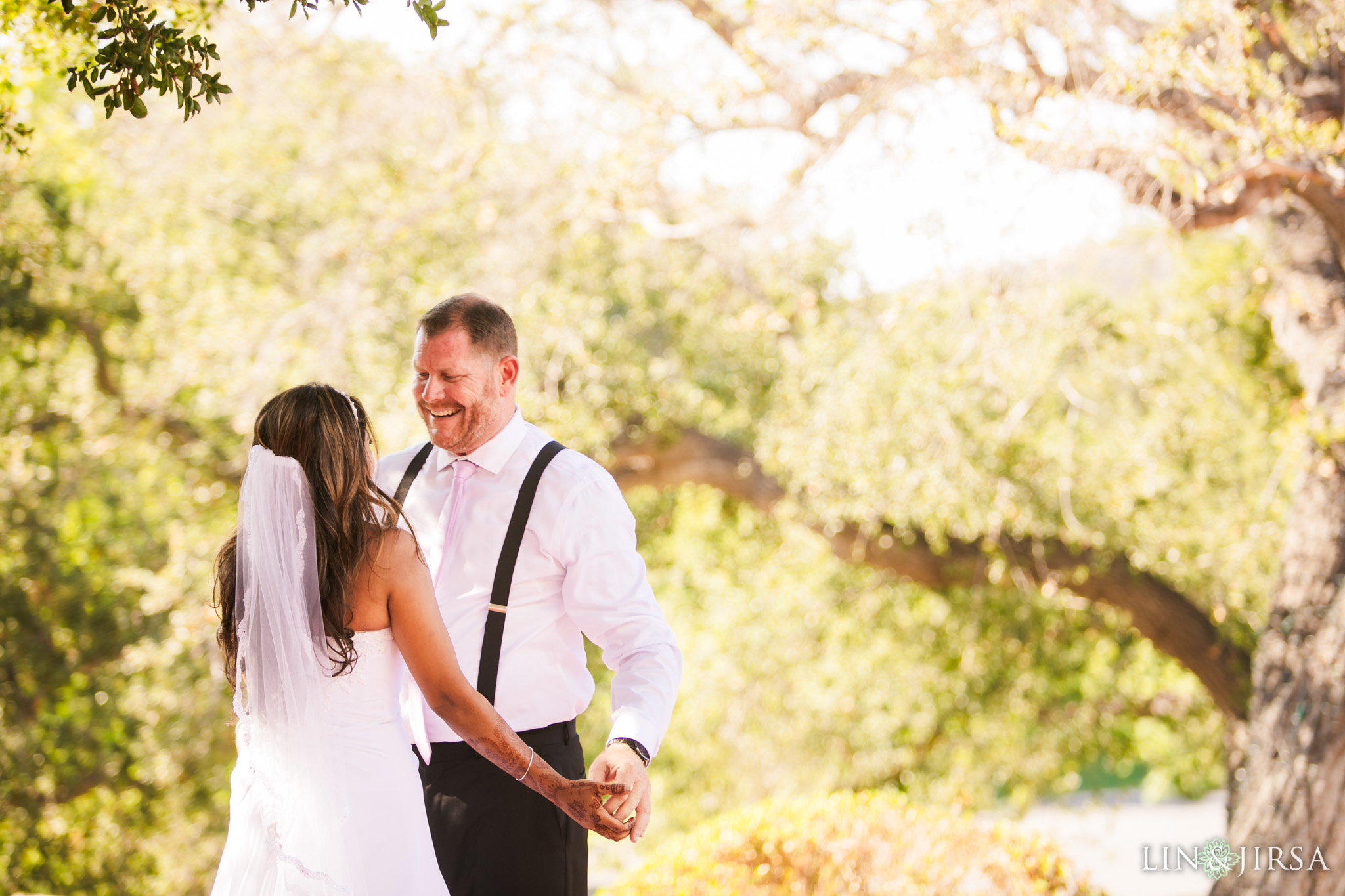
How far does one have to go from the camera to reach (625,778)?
2127mm

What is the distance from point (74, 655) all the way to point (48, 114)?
188 inches

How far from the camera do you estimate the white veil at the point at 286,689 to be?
2131mm

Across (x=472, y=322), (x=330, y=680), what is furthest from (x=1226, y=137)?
(x=330, y=680)

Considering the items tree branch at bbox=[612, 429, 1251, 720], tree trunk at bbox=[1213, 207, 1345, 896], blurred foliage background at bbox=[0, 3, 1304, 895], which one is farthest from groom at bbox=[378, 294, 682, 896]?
tree branch at bbox=[612, 429, 1251, 720]

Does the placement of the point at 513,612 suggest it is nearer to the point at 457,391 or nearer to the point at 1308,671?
the point at 457,391

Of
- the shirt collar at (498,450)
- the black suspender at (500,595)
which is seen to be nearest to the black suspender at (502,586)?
the black suspender at (500,595)

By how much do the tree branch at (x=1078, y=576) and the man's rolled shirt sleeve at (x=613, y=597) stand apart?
16.9ft

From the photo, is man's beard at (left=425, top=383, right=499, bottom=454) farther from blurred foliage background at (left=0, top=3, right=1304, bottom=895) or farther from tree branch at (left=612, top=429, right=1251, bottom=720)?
tree branch at (left=612, top=429, right=1251, bottom=720)

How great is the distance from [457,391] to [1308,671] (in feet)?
16.6

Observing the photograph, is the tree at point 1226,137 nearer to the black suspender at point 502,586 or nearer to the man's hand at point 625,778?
the black suspender at point 502,586

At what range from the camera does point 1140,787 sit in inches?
928

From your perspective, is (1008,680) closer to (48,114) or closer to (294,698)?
(294,698)

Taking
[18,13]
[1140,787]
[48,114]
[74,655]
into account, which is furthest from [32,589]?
[1140,787]

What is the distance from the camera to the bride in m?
2.15
